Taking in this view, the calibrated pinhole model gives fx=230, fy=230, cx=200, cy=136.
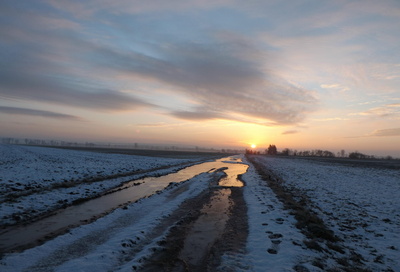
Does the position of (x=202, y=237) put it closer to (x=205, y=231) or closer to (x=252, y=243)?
(x=205, y=231)

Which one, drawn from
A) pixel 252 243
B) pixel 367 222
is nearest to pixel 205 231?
pixel 252 243

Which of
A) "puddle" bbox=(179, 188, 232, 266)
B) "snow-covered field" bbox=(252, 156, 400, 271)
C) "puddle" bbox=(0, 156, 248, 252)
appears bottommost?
"puddle" bbox=(0, 156, 248, 252)

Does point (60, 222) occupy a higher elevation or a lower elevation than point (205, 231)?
lower

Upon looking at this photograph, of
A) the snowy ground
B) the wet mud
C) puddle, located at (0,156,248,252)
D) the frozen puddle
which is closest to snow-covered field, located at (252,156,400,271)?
the snowy ground

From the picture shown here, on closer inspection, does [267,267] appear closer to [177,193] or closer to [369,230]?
[369,230]

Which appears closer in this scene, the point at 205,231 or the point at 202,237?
the point at 202,237

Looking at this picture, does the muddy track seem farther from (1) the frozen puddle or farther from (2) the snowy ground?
(2) the snowy ground

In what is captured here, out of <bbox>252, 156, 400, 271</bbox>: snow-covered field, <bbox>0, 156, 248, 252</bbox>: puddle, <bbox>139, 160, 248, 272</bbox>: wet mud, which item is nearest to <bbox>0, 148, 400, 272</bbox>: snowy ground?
<bbox>252, 156, 400, 271</bbox>: snow-covered field

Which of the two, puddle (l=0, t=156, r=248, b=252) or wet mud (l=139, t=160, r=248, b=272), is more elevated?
wet mud (l=139, t=160, r=248, b=272)

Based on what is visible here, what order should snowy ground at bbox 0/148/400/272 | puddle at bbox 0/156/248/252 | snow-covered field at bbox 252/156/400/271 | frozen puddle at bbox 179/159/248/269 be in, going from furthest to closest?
puddle at bbox 0/156/248/252 → snow-covered field at bbox 252/156/400/271 → frozen puddle at bbox 179/159/248/269 → snowy ground at bbox 0/148/400/272

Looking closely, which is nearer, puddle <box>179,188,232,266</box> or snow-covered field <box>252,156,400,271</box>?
puddle <box>179,188,232,266</box>

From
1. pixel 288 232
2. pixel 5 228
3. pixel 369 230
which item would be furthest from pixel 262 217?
pixel 5 228

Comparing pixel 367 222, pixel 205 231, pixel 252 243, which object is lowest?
pixel 205 231

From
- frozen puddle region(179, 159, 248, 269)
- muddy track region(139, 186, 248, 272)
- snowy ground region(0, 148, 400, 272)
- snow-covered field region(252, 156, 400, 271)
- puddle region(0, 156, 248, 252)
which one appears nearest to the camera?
snowy ground region(0, 148, 400, 272)
